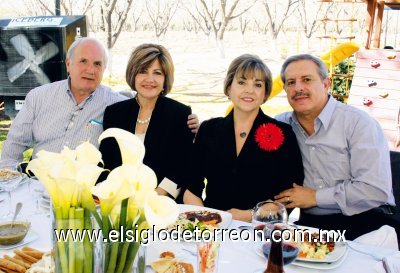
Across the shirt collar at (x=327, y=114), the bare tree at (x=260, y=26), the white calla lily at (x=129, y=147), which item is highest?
the bare tree at (x=260, y=26)

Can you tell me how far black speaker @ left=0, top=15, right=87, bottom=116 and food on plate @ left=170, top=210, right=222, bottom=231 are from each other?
4644mm

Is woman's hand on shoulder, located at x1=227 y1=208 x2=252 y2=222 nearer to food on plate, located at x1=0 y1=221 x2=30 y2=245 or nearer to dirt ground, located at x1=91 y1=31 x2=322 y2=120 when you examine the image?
food on plate, located at x1=0 y1=221 x2=30 y2=245

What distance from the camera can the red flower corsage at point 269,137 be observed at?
7.53 ft

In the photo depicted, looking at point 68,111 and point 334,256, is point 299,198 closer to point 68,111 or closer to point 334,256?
point 334,256

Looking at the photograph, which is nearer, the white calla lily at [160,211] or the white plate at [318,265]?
the white calla lily at [160,211]

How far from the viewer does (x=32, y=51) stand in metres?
6.11

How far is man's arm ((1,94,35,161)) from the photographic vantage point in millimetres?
2945

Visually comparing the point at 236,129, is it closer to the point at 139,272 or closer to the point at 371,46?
the point at 139,272

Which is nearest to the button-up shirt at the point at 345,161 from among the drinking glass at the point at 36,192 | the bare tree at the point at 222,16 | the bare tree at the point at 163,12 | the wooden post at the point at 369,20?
the drinking glass at the point at 36,192

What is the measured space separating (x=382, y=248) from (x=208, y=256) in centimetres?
74

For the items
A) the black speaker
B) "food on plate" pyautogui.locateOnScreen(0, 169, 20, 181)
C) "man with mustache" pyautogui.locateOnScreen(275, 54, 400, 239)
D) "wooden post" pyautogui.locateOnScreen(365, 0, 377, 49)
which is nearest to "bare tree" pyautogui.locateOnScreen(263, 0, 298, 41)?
"wooden post" pyautogui.locateOnScreen(365, 0, 377, 49)

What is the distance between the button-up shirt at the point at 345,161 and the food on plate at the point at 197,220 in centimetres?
76

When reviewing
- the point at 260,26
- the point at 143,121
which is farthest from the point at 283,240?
the point at 260,26

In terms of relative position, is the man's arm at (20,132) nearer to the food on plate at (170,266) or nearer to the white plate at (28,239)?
the white plate at (28,239)
